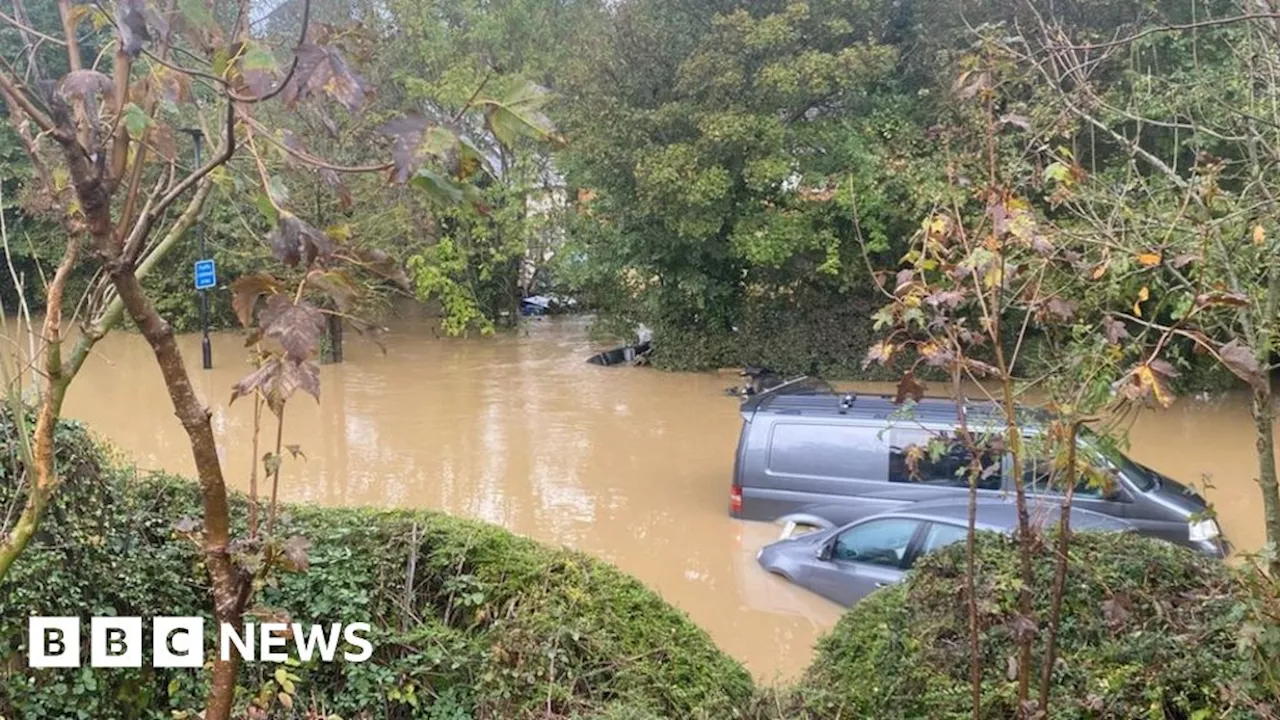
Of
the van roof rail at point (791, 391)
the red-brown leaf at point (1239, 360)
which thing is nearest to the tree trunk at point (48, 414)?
the red-brown leaf at point (1239, 360)

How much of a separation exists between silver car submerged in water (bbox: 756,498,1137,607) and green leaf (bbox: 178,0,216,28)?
19.4 ft

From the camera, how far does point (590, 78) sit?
1662 centimetres

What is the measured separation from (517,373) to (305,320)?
1739 cm

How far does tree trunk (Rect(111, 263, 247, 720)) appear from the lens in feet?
5.87

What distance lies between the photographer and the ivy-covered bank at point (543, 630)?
3.60 meters

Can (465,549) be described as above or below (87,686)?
above

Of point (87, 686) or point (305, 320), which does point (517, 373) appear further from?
point (305, 320)

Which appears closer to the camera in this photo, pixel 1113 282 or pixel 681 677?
pixel 1113 282

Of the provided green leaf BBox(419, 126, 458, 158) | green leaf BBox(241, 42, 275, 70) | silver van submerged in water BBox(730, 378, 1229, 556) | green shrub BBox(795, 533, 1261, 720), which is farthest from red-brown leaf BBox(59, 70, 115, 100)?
silver van submerged in water BBox(730, 378, 1229, 556)

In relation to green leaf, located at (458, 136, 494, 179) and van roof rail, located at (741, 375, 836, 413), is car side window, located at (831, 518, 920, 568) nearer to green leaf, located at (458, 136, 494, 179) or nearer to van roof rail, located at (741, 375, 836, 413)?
van roof rail, located at (741, 375, 836, 413)

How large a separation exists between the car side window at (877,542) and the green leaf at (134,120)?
622 cm

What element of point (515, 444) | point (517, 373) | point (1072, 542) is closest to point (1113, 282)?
point (1072, 542)

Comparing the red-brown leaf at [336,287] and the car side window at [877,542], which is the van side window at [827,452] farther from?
the red-brown leaf at [336,287]

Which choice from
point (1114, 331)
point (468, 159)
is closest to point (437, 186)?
point (468, 159)
